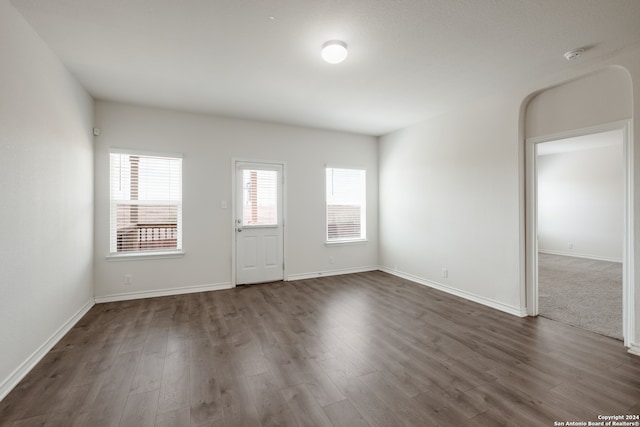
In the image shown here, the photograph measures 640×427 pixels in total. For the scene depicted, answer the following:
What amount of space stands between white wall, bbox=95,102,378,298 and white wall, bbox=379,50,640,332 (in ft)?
3.48

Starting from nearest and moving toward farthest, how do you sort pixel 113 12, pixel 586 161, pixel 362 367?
pixel 113 12, pixel 362 367, pixel 586 161

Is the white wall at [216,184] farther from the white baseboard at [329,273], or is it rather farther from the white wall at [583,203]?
the white wall at [583,203]

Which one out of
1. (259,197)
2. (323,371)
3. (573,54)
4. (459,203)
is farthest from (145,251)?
(573,54)

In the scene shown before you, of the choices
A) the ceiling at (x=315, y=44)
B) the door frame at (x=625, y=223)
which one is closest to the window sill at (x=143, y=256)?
the ceiling at (x=315, y=44)

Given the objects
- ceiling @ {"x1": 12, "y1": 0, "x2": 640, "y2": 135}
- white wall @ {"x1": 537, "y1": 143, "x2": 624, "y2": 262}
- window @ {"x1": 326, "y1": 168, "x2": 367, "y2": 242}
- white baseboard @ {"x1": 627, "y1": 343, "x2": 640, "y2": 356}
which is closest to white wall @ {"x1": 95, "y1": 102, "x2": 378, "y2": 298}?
window @ {"x1": 326, "y1": 168, "x2": 367, "y2": 242}

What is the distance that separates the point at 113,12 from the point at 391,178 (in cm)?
463

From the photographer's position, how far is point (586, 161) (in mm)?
7273

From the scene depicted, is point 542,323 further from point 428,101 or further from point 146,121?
point 146,121

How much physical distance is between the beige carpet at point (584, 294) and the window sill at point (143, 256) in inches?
199

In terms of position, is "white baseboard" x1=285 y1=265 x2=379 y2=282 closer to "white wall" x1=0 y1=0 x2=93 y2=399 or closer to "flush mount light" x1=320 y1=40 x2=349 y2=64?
"white wall" x1=0 y1=0 x2=93 y2=399

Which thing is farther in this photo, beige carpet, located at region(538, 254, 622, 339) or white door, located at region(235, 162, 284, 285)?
white door, located at region(235, 162, 284, 285)

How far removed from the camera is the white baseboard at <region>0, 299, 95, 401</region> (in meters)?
2.00

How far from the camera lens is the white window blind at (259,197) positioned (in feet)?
15.9

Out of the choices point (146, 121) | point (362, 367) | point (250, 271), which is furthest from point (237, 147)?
point (362, 367)
